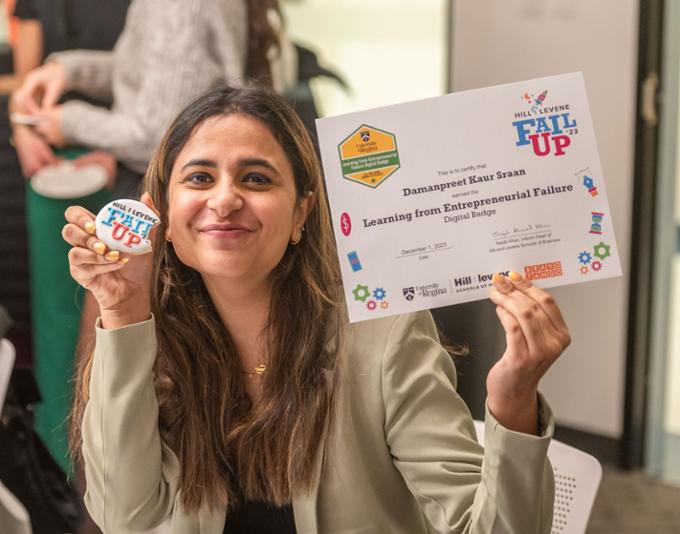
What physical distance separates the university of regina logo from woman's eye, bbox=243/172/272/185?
8.0 inches

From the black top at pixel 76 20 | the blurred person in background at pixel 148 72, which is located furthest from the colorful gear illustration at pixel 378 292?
the black top at pixel 76 20

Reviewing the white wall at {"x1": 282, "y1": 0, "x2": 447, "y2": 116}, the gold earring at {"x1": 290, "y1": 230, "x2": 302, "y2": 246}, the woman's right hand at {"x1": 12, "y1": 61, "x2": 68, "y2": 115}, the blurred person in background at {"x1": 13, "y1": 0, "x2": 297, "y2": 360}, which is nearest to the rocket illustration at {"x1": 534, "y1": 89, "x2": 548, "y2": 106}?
the gold earring at {"x1": 290, "y1": 230, "x2": 302, "y2": 246}

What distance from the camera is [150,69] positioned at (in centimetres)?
315

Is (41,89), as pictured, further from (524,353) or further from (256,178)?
(524,353)

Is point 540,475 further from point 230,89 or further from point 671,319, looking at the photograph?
point 671,319

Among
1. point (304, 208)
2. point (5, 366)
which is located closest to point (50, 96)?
point (5, 366)

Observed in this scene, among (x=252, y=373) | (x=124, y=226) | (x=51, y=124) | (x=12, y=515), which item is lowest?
(x=12, y=515)

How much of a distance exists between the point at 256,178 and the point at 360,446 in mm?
427

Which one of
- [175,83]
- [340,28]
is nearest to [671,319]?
[340,28]

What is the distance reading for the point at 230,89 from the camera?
1562 millimetres

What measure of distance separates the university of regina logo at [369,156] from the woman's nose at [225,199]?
19 cm

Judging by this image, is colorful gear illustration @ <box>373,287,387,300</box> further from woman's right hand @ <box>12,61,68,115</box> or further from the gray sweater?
woman's right hand @ <box>12,61,68,115</box>

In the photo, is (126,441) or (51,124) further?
(51,124)

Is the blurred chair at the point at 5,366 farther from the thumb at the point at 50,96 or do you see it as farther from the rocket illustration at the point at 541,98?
the thumb at the point at 50,96
